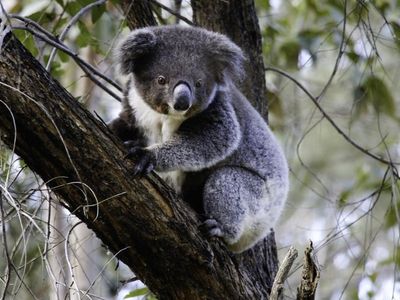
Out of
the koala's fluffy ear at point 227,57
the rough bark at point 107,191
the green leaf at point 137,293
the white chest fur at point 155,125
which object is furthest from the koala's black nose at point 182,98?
the green leaf at point 137,293

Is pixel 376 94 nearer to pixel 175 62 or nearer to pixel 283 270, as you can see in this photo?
pixel 175 62

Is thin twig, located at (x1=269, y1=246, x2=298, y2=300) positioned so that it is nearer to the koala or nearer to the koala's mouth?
the koala

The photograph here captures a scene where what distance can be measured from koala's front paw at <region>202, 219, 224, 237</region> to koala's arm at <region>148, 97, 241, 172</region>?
1.29 feet

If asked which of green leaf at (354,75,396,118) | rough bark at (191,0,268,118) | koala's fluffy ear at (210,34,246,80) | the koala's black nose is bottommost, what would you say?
the koala's black nose

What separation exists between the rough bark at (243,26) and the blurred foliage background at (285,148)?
265 mm

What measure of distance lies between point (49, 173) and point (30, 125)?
0.26 m

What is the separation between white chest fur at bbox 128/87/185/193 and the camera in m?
4.50

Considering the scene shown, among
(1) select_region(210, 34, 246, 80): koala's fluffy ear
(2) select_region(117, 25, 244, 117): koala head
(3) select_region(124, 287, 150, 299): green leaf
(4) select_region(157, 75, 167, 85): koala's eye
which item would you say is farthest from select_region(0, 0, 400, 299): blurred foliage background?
(1) select_region(210, 34, 246, 80): koala's fluffy ear

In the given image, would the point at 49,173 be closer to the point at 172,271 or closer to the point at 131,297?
the point at 172,271

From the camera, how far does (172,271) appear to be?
3.53 meters

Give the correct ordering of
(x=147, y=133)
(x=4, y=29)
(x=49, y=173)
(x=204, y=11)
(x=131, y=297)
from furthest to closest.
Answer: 1. (x=204, y=11)
2. (x=147, y=133)
3. (x=131, y=297)
4. (x=49, y=173)
5. (x=4, y=29)

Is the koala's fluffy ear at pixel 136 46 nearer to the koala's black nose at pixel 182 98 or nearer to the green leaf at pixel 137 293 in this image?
the koala's black nose at pixel 182 98

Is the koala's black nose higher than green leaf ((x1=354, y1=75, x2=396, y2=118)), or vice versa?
green leaf ((x1=354, y1=75, x2=396, y2=118))

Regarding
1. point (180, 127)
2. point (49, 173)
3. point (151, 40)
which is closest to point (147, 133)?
point (180, 127)
